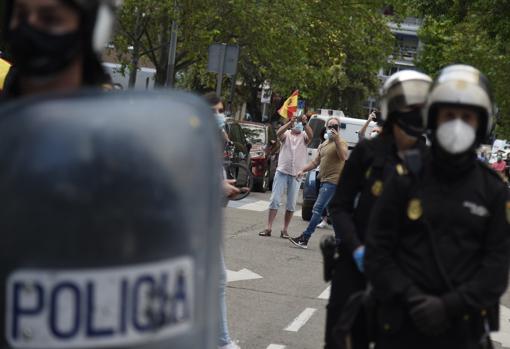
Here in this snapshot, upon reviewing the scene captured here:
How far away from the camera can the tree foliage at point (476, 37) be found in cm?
1761

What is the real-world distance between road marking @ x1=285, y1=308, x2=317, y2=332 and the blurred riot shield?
604cm

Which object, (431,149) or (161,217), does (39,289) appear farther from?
(431,149)

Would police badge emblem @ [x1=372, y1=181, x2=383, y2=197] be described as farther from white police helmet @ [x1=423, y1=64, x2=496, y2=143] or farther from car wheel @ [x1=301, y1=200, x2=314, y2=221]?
car wheel @ [x1=301, y1=200, x2=314, y2=221]

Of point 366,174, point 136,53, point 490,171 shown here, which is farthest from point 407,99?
point 136,53

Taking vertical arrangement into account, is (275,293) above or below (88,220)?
below

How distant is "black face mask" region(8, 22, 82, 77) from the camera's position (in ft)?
6.88

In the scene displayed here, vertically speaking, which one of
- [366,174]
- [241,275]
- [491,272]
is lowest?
[241,275]

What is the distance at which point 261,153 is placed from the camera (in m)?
25.0

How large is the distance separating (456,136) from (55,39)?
1.75 meters

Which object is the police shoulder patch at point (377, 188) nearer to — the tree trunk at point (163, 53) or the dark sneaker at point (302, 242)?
the dark sneaker at point (302, 242)

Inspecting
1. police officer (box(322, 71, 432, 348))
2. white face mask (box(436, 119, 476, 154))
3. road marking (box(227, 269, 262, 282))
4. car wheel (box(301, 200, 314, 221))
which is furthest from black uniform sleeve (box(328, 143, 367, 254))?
car wheel (box(301, 200, 314, 221))

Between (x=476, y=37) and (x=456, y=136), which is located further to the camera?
(x=476, y=37)

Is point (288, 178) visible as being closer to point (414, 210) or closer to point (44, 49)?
point (414, 210)

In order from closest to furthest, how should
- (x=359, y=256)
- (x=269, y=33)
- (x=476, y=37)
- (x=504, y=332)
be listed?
(x=359, y=256) → (x=504, y=332) → (x=269, y=33) → (x=476, y=37)
